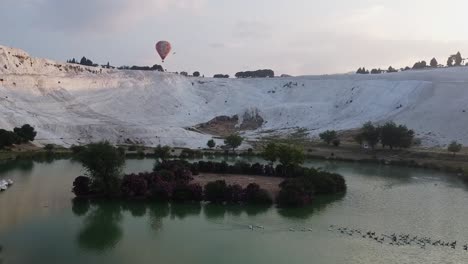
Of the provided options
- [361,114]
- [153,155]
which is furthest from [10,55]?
[361,114]

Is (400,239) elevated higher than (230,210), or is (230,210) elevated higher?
(230,210)

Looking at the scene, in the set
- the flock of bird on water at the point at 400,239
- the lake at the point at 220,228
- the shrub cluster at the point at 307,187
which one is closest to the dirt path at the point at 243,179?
the shrub cluster at the point at 307,187

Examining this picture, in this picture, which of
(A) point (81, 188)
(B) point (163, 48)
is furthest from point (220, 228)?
(B) point (163, 48)

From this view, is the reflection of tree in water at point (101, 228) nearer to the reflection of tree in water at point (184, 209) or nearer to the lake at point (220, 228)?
the lake at point (220, 228)

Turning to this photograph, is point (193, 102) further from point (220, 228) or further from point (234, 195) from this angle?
point (220, 228)

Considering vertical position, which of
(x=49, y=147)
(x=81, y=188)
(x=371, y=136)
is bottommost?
(x=81, y=188)

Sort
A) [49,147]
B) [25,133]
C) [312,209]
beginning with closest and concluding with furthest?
[312,209] → [49,147] → [25,133]
